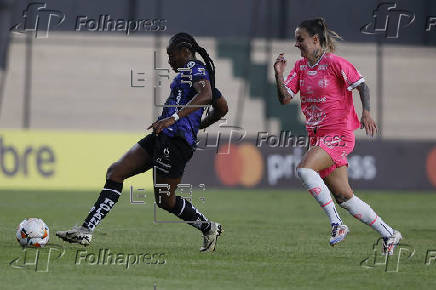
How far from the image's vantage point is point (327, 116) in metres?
→ 9.85

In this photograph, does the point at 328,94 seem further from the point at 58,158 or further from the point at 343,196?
the point at 58,158

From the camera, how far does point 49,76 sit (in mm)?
26234

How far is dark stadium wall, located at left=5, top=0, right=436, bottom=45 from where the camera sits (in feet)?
89.8

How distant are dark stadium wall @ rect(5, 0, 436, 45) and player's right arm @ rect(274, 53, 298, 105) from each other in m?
16.1

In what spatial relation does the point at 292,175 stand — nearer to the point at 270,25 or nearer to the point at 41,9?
the point at 270,25

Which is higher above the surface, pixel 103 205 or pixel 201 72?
pixel 201 72

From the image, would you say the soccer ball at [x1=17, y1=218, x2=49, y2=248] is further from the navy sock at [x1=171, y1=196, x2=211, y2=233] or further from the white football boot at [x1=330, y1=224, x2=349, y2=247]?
the white football boot at [x1=330, y1=224, x2=349, y2=247]

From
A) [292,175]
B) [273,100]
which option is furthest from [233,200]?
[273,100]

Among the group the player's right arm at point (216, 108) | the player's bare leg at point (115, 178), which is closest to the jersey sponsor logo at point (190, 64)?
the player's right arm at point (216, 108)

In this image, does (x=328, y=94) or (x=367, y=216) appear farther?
(x=328, y=94)

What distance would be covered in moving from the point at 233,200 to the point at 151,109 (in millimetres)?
7579

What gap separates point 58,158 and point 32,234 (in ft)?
38.4

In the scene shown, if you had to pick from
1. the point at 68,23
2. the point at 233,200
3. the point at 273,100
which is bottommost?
the point at 233,200

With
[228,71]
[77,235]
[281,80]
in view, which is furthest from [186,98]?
[228,71]
